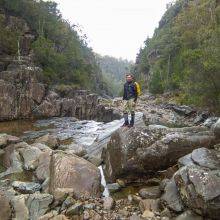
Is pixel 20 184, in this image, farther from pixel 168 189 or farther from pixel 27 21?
pixel 27 21

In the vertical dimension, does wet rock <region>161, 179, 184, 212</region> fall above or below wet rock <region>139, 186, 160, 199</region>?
above

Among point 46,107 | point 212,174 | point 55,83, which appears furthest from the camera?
point 55,83

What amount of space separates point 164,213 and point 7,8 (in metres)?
71.2

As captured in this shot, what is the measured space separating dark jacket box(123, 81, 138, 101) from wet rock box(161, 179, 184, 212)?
637 cm

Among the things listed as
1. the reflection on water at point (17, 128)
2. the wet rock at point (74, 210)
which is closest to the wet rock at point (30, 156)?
the wet rock at point (74, 210)

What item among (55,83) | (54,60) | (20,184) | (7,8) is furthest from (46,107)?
(20,184)

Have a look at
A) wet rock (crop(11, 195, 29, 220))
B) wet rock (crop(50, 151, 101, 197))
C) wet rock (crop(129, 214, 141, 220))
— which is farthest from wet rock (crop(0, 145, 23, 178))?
wet rock (crop(129, 214, 141, 220))

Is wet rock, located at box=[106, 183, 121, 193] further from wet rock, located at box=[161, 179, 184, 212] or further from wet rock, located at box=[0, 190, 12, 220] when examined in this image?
wet rock, located at box=[0, 190, 12, 220]

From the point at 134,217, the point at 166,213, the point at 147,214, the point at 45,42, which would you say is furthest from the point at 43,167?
the point at 45,42

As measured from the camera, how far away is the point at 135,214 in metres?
11.5

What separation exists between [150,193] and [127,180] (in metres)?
2.00

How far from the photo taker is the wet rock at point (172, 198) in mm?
11195

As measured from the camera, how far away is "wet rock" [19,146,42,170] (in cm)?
1691

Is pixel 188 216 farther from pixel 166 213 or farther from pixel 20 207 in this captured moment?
pixel 20 207
